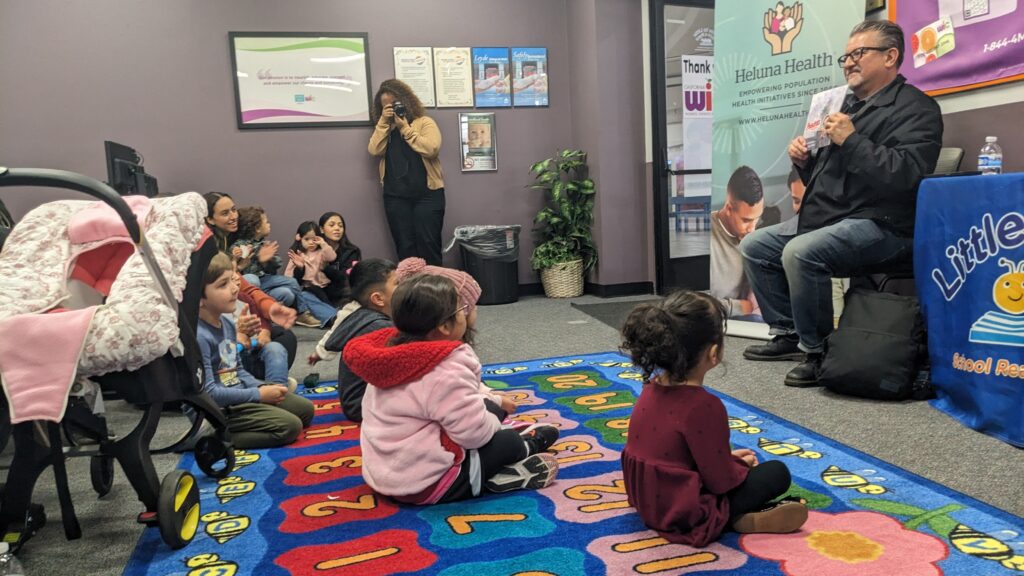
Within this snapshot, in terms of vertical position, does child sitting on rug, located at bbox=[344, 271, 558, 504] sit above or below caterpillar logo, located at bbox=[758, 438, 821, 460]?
above

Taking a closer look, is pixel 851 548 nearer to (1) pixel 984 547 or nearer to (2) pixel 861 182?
(1) pixel 984 547

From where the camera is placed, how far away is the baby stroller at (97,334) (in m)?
1.36

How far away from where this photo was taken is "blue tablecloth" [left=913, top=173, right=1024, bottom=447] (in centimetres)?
201

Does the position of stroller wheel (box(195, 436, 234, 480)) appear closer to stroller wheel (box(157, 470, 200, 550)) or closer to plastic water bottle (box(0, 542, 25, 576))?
stroller wheel (box(157, 470, 200, 550))

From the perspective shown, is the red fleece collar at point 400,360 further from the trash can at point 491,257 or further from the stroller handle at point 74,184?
the trash can at point 491,257

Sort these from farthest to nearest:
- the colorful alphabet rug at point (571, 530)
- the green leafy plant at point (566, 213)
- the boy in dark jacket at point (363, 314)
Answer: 1. the green leafy plant at point (566, 213)
2. the boy in dark jacket at point (363, 314)
3. the colorful alphabet rug at point (571, 530)

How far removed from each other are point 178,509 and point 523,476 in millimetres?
804

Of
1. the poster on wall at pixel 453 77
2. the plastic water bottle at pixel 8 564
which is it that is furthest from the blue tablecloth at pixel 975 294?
the poster on wall at pixel 453 77

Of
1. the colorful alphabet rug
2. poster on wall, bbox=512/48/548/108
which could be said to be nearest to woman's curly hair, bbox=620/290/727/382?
the colorful alphabet rug

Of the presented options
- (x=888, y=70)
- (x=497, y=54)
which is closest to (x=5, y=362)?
(x=888, y=70)

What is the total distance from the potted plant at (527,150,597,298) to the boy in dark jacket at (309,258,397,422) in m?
3.12

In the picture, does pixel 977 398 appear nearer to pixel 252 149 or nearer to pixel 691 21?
pixel 691 21

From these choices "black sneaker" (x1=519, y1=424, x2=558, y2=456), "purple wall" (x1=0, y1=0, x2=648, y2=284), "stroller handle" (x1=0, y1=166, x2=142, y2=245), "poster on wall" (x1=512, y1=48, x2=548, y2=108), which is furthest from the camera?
"poster on wall" (x1=512, y1=48, x2=548, y2=108)

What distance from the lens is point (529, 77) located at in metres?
5.49
